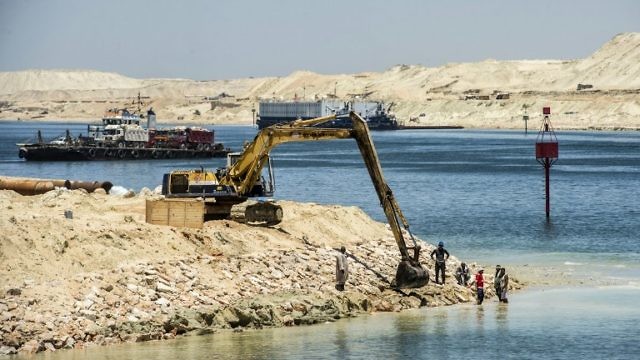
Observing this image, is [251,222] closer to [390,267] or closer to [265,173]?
[390,267]

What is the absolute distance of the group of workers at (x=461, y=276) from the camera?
1335 inches

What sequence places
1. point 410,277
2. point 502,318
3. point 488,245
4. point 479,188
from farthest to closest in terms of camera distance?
1. point 479,188
2. point 488,245
3. point 410,277
4. point 502,318

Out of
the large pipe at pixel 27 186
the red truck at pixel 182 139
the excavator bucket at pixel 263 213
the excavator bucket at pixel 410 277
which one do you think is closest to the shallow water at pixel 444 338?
the excavator bucket at pixel 410 277

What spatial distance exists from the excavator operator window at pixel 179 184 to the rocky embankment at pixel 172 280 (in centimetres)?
140

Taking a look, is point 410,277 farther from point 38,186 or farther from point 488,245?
point 38,186

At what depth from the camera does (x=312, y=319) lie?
1240 inches

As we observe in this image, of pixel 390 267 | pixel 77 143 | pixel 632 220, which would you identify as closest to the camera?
pixel 390 267

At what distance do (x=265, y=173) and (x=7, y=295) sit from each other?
58.7 meters

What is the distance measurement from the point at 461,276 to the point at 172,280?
933 cm

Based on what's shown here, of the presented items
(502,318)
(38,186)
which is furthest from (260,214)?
(38,186)

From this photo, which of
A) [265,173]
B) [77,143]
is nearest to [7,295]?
[265,173]

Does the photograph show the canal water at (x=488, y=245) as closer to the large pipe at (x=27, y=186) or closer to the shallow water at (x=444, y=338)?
the shallow water at (x=444, y=338)

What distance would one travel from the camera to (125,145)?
119500mm

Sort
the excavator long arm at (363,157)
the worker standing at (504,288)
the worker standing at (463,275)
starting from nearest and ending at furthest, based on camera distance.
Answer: the worker standing at (504,288) < the excavator long arm at (363,157) < the worker standing at (463,275)
